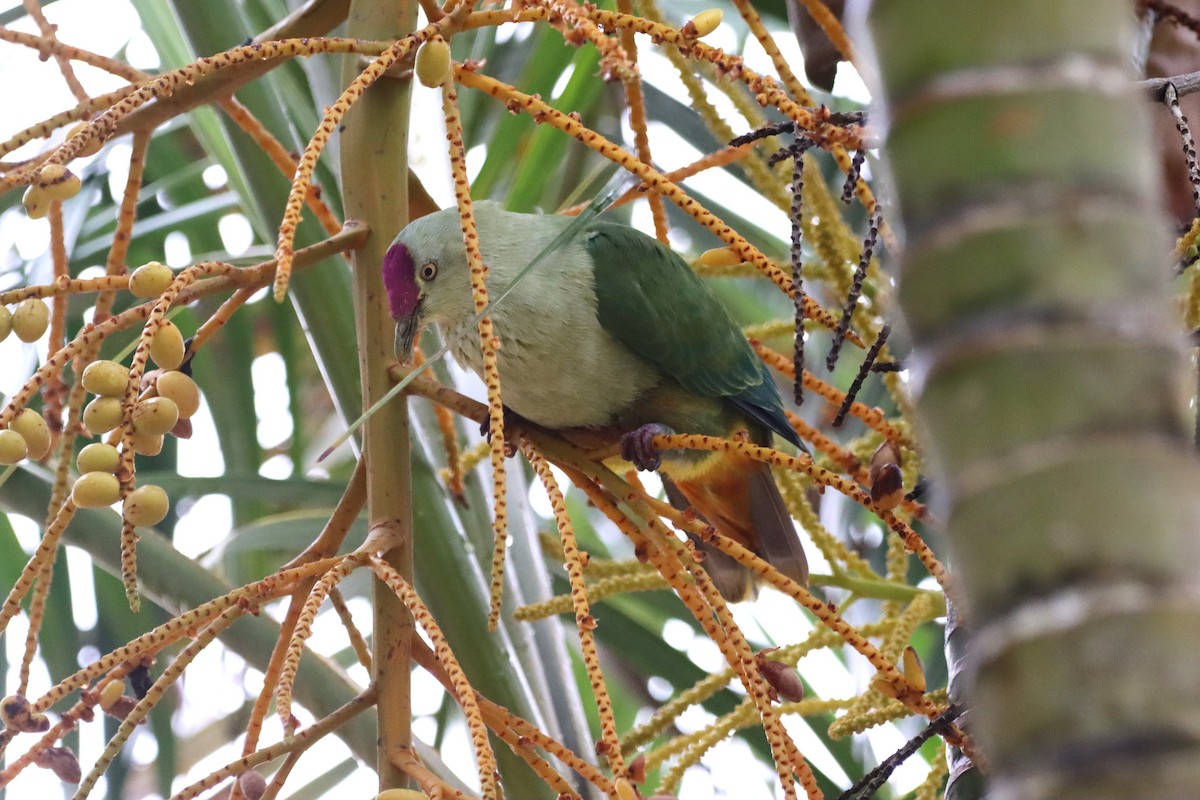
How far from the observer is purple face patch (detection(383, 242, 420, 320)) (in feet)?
4.89

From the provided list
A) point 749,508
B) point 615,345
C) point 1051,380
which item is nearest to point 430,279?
point 615,345

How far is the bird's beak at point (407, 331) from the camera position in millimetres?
1496

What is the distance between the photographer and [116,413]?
81 centimetres

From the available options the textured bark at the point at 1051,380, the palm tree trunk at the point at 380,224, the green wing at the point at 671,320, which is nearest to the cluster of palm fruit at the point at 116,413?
the palm tree trunk at the point at 380,224

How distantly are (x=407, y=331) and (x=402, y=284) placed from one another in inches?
2.2

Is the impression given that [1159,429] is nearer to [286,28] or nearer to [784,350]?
[286,28]

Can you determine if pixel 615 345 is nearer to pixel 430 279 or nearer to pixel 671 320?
pixel 671 320

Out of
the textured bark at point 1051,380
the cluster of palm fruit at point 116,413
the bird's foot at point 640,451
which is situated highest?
the bird's foot at point 640,451

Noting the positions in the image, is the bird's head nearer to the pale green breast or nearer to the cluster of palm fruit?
the pale green breast

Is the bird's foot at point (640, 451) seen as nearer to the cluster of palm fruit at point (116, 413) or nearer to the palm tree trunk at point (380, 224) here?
the palm tree trunk at point (380, 224)

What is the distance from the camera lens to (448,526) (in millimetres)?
1264

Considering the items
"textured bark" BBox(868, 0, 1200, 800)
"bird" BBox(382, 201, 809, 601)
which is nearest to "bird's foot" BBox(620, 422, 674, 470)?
"bird" BBox(382, 201, 809, 601)

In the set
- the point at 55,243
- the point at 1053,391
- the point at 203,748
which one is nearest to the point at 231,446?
the point at 203,748

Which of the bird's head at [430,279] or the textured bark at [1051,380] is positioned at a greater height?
the bird's head at [430,279]
